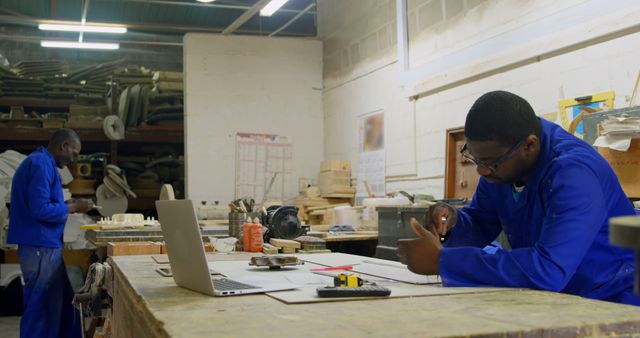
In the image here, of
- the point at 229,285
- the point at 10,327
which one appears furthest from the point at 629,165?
the point at 10,327

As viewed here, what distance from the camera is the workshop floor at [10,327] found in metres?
5.90

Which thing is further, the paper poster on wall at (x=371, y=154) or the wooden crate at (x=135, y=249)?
the paper poster on wall at (x=371, y=154)

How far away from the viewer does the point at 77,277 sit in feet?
21.2

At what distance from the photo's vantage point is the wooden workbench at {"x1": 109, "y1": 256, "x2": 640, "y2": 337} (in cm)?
129

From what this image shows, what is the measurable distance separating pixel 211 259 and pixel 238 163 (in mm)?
4863

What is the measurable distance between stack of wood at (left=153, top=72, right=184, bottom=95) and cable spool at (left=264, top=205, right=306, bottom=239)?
17.1 feet

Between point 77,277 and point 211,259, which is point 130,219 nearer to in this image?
point 77,277

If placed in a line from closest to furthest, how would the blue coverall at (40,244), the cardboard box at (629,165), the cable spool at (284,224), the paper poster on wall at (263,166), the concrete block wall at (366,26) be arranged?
1. the cardboard box at (629,165)
2. the cable spool at (284,224)
3. the blue coverall at (40,244)
4. the concrete block wall at (366,26)
5. the paper poster on wall at (263,166)

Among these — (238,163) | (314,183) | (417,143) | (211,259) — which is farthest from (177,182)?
(211,259)

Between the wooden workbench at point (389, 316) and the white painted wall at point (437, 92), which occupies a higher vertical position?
the white painted wall at point (437, 92)

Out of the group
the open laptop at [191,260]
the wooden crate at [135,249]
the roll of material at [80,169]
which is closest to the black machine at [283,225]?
the wooden crate at [135,249]

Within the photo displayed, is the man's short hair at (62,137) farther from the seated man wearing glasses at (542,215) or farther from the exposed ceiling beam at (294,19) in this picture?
the exposed ceiling beam at (294,19)

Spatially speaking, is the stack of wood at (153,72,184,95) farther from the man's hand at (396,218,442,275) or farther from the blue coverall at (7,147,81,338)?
the man's hand at (396,218,442,275)

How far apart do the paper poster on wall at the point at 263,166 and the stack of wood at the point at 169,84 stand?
1.46 meters
